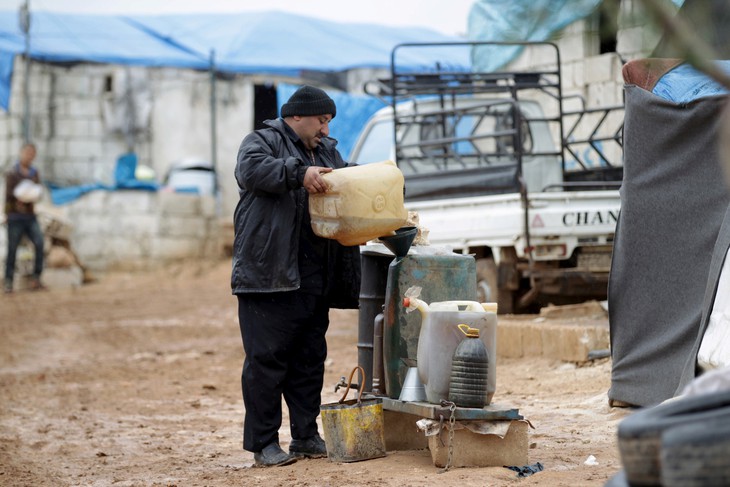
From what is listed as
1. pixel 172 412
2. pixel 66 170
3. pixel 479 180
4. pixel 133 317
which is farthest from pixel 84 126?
pixel 172 412

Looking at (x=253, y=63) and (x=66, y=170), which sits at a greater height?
(x=253, y=63)

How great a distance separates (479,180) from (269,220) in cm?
546

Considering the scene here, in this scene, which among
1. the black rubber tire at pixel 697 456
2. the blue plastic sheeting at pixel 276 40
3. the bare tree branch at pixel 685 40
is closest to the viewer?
the bare tree branch at pixel 685 40

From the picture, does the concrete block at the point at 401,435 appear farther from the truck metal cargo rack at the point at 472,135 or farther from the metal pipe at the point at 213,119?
the metal pipe at the point at 213,119

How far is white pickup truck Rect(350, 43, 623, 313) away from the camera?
9.73 meters

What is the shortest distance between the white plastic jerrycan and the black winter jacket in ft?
2.48

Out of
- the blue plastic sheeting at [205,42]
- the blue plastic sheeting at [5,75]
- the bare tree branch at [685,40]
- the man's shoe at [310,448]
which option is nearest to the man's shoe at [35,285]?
the blue plastic sheeting at [5,75]

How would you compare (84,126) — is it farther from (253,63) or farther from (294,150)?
(294,150)

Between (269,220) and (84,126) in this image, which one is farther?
(84,126)

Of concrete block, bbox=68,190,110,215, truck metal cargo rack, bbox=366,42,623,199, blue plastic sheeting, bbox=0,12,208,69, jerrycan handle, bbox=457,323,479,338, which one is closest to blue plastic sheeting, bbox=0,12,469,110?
blue plastic sheeting, bbox=0,12,208,69

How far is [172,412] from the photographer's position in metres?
8.12

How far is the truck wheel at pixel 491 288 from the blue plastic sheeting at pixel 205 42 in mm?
13585

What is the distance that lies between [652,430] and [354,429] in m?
2.78

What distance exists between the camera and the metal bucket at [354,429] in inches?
211
